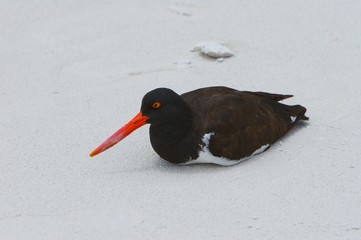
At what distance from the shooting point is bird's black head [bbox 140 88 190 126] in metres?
4.83

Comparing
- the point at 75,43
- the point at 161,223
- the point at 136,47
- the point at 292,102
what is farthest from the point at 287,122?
the point at 75,43

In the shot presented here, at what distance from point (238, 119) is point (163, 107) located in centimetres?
57

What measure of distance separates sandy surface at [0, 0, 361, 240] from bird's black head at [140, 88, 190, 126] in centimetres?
39

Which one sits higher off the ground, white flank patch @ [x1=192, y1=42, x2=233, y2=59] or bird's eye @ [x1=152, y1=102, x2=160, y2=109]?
bird's eye @ [x1=152, y1=102, x2=160, y2=109]

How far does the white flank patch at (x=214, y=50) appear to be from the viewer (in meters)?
6.57

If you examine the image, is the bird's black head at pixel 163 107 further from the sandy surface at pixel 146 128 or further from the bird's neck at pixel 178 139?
the sandy surface at pixel 146 128

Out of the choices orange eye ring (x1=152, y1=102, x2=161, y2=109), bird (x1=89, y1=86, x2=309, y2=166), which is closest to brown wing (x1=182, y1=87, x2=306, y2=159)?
bird (x1=89, y1=86, x2=309, y2=166)

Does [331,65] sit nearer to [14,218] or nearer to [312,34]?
[312,34]

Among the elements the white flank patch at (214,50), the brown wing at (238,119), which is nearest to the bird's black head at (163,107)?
the brown wing at (238,119)

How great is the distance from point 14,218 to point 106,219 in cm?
60

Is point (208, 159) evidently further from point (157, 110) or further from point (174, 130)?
point (157, 110)

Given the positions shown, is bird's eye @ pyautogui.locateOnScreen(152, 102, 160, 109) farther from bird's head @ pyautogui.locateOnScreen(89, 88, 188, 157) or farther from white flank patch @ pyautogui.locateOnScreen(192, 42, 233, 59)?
white flank patch @ pyautogui.locateOnScreen(192, 42, 233, 59)

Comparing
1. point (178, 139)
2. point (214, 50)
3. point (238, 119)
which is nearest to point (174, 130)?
point (178, 139)

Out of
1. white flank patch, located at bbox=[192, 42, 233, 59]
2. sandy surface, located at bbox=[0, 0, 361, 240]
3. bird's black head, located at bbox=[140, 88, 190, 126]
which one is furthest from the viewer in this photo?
white flank patch, located at bbox=[192, 42, 233, 59]
